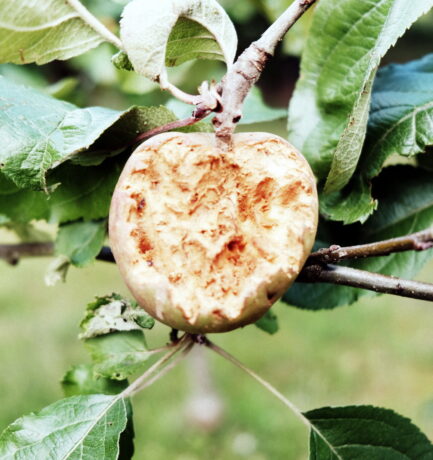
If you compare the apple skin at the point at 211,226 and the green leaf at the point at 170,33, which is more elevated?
the green leaf at the point at 170,33

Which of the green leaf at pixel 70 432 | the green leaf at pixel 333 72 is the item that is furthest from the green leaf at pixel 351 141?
the green leaf at pixel 70 432

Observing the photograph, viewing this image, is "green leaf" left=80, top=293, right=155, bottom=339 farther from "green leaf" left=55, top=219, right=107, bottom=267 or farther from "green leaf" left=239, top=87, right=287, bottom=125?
"green leaf" left=239, top=87, right=287, bottom=125

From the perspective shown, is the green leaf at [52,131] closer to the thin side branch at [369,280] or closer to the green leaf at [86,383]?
the thin side branch at [369,280]

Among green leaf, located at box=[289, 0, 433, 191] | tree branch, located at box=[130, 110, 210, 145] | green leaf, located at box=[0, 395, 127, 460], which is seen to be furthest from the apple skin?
green leaf, located at box=[0, 395, 127, 460]

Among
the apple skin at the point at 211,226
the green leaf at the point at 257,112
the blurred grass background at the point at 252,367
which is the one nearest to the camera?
the apple skin at the point at 211,226

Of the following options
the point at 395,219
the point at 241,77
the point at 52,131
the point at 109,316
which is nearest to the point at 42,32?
the point at 52,131

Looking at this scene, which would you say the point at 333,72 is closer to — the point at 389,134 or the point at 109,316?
the point at 389,134

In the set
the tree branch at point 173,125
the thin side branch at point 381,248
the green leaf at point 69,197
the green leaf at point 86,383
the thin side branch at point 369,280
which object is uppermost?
the tree branch at point 173,125

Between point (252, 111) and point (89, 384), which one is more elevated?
point (252, 111)
